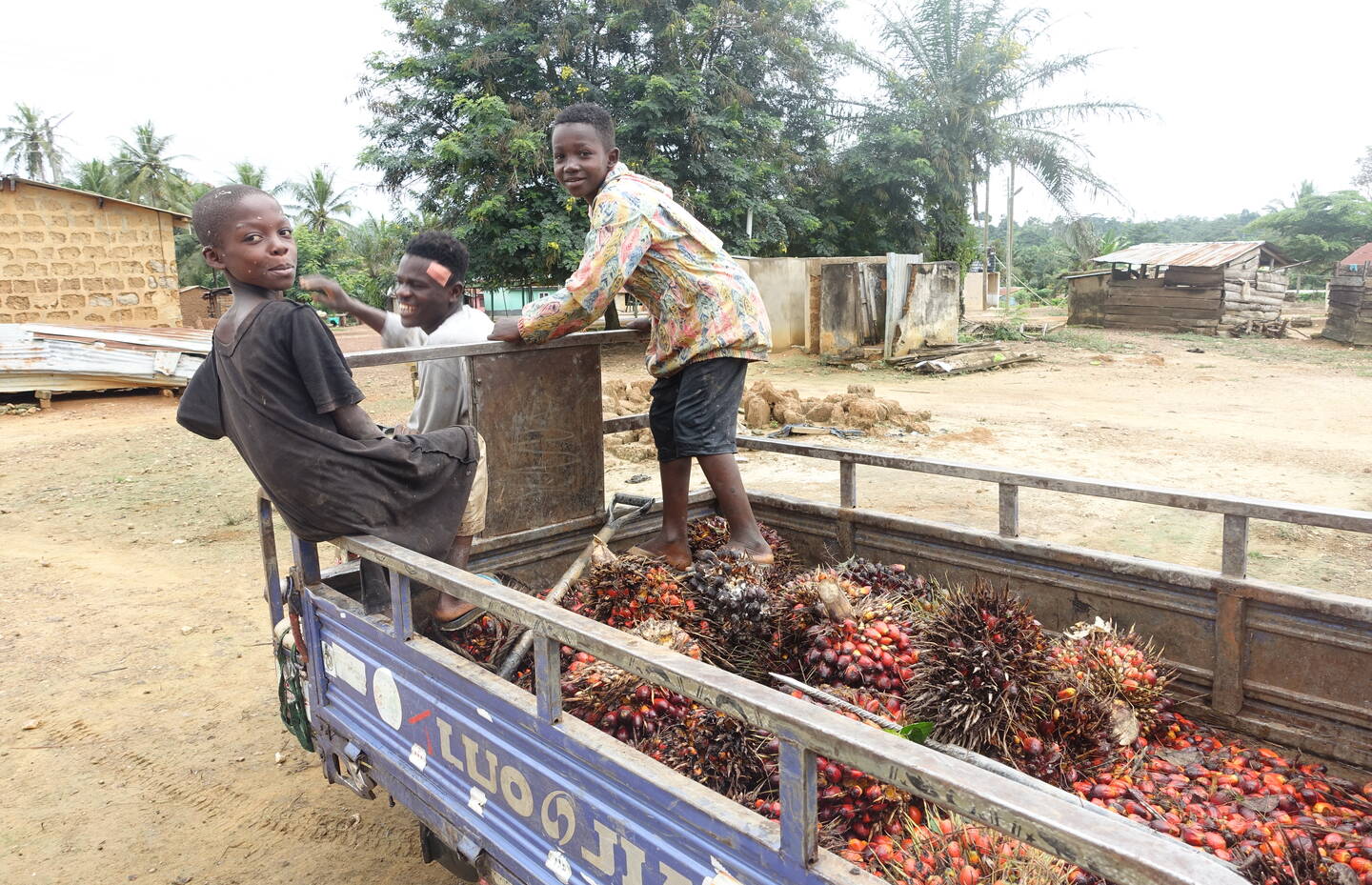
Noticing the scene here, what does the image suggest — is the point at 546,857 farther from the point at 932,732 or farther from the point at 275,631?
the point at 275,631

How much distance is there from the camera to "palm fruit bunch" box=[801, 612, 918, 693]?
2.32m

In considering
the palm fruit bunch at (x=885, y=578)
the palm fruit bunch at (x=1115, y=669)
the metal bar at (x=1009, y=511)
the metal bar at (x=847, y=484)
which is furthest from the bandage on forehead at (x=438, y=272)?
the palm fruit bunch at (x=1115, y=669)

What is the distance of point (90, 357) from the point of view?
12977mm

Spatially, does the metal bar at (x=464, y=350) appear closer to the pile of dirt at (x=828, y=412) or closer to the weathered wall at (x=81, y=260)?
the pile of dirt at (x=828, y=412)

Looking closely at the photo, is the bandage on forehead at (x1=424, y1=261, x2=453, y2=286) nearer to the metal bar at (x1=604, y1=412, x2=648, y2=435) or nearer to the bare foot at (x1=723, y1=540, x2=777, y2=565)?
the metal bar at (x1=604, y1=412, x2=648, y2=435)

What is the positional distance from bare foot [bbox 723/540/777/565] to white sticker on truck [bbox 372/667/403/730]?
1202mm

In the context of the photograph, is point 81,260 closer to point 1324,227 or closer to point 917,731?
point 917,731

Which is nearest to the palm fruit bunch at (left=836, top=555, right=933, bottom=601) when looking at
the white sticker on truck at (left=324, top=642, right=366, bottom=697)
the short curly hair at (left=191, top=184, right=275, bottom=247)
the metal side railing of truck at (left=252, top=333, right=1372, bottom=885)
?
the metal side railing of truck at (left=252, top=333, right=1372, bottom=885)

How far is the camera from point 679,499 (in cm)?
311

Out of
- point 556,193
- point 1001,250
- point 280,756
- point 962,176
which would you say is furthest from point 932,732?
point 1001,250

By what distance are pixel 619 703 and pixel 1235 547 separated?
1589mm

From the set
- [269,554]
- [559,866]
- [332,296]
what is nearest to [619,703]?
[559,866]

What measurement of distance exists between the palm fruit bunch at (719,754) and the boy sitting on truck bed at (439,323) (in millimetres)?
994

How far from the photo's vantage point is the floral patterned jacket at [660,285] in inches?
108
